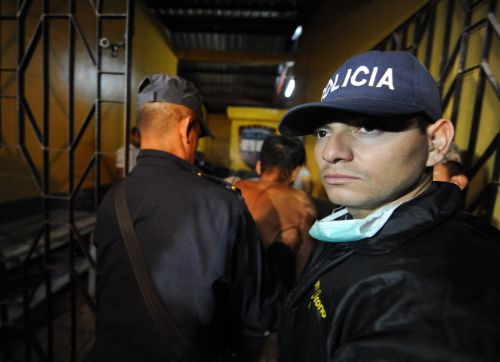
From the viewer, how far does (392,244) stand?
640mm

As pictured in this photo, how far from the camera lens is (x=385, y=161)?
2.38ft

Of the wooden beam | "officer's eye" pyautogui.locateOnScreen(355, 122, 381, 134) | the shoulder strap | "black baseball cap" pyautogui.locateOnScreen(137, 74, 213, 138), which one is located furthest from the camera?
the wooden beam

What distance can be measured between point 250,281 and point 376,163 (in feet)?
3.01

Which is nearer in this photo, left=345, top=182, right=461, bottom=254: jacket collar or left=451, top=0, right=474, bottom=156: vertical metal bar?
left=345, top=182, right=461, bottom=254: jacket collar

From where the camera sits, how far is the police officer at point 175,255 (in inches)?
47.1

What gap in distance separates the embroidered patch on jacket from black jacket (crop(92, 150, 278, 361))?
54cm

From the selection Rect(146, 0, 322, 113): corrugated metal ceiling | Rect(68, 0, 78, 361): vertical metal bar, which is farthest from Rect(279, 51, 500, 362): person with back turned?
Rect(146, 0, 322, 113): corrugated metal ceiling

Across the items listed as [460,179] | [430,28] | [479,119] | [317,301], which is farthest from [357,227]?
[430,28]

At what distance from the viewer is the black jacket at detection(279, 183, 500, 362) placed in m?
0.46

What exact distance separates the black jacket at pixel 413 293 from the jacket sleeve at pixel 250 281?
1.77 ft

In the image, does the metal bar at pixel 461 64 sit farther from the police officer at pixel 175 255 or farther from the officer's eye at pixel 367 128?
the police officer at pixel 175 255

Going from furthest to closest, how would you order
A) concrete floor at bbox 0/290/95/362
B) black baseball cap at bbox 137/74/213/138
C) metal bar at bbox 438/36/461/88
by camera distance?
1. concrete floor at bbox 0/290/95/362
2. metal bar at bbox 438/36/461/88
3. black baseball cap at bbox 137/74/213/138

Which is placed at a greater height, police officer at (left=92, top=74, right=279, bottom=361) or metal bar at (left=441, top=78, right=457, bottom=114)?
metal bar at (left=441, top=78, right=457, bottom=114)

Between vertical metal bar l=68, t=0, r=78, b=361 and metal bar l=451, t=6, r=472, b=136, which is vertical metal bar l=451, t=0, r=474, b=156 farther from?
vertical metal bar l=68, t=0, r=78, b=361
